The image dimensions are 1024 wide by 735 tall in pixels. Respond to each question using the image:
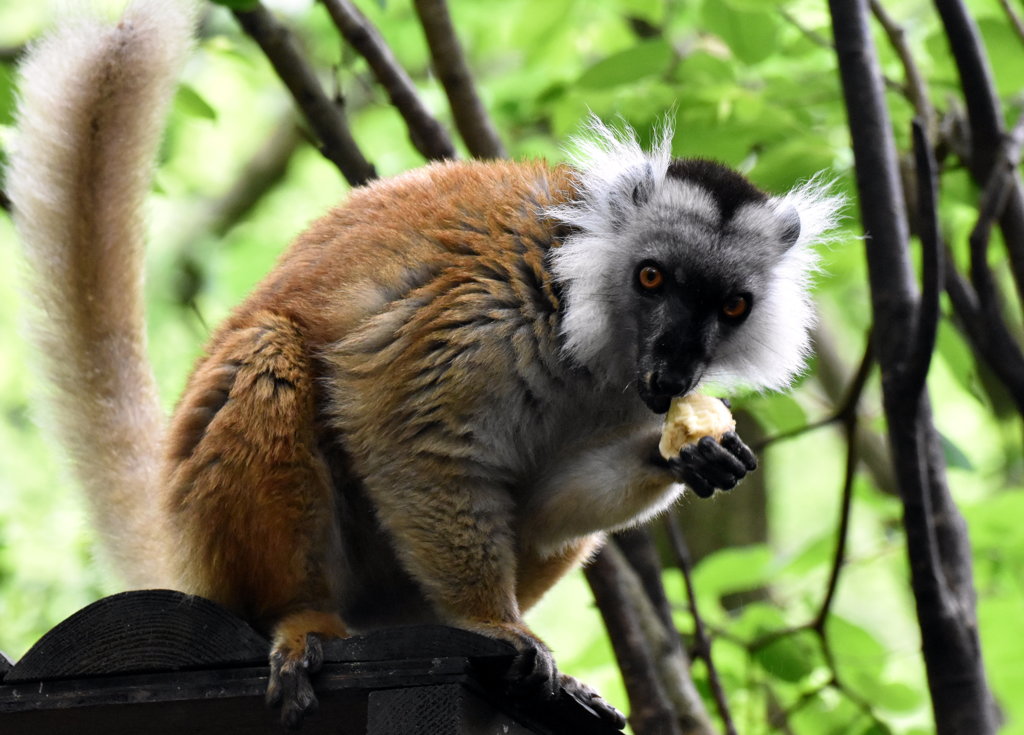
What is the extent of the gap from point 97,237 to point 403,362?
1.57 m

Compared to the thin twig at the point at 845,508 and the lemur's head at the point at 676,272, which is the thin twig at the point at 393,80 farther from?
the thin twig at the point at 845,508

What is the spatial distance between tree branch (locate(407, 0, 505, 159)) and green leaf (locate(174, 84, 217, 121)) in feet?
3.93

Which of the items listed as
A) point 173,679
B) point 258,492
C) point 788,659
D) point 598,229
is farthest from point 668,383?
point 788,659

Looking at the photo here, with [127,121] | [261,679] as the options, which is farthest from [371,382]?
[127,121]

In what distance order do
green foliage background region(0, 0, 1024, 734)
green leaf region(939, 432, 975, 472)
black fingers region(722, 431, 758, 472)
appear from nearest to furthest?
1. black fingers region(722, 431, 758, 472)
2. green leaf region(939, 432, 975, 472)
3. green foliage background region(0, 0, 1024, 734)

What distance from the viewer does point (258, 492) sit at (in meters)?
3.87

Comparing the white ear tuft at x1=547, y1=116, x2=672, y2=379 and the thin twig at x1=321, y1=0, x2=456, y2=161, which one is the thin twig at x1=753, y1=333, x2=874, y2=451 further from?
the thin twig at x1=321, y1=0, x2=456, y2=161

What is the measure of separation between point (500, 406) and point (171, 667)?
4.44ft

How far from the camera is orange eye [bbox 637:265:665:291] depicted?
430 centimetres

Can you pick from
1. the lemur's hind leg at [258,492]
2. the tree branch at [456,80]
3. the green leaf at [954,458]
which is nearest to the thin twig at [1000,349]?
the green leaf at [954,458]

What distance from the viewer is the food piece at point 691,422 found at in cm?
399

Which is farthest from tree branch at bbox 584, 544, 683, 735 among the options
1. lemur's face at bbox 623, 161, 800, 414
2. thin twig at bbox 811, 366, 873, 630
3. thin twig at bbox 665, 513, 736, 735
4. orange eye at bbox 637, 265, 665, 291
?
orange eye at bbox 637, 265, 665, 291

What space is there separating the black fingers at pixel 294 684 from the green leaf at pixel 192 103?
2.70m

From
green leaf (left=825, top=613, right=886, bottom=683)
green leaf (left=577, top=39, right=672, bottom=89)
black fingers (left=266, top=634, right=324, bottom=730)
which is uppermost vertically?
green leaf (left=577, top=39, right=672, bottom=89)
